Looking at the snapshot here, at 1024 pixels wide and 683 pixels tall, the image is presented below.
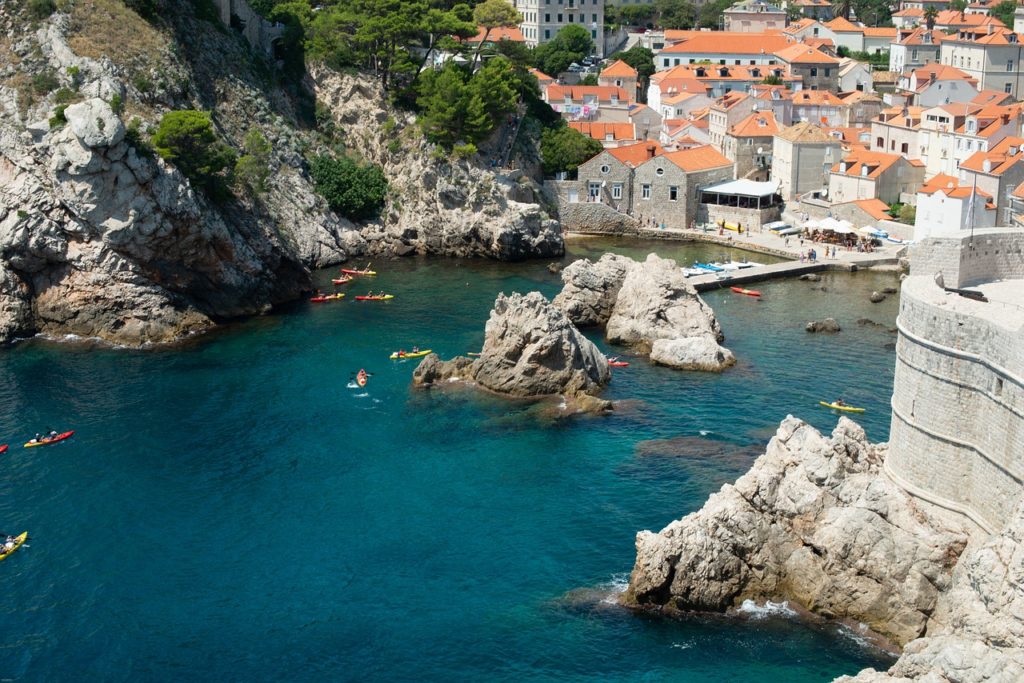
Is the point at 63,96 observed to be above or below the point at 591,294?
above

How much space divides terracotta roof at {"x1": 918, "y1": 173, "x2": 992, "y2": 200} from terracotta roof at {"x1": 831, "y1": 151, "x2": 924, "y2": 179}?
5242mm

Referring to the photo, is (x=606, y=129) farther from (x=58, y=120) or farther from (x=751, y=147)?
(x=58, y=120)

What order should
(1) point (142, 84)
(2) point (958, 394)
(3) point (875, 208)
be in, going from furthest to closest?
(3) point (875, 208) < (1) point (142, 84) < (2) point (958, 394)

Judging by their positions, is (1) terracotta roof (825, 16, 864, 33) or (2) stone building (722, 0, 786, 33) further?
(1) terracotta roof (825, 16, 864, 33)

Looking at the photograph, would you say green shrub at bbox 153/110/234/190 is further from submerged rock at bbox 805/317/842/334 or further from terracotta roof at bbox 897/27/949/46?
terracotta roof at bbox 897/27/949/46

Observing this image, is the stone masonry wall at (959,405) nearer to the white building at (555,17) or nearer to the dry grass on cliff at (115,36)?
the dry grass on cliff at (115,36)

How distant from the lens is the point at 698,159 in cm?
9519

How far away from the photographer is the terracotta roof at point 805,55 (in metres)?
128

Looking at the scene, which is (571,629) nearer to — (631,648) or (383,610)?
(631,648)

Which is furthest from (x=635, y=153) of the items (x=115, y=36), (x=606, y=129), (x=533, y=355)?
(x=533, y=355)

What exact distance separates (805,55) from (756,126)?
99.2 ft

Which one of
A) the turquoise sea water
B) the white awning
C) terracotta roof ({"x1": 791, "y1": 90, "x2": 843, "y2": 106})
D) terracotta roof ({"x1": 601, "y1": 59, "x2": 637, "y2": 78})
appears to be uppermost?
terracotta roof ({"x1": 601, "y1": 59, "x2": 637, "y2": 78})

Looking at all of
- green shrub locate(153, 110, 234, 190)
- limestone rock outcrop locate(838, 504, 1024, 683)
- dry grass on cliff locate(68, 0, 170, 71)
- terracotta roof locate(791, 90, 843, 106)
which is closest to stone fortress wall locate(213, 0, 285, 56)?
dry grass on cliff locate(68, 0, 170, 71)

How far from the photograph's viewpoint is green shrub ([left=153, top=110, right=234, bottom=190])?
6956 centimetres
